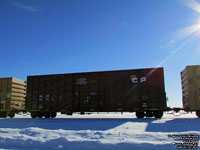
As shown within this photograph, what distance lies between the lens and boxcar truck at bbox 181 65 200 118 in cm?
1499

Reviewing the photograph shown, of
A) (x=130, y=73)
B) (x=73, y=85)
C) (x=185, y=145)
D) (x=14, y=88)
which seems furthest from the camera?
(x=14, y=88)

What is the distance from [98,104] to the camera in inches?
676

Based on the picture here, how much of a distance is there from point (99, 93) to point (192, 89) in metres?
8.37

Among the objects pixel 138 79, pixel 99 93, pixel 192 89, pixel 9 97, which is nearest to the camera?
pixel 192 89

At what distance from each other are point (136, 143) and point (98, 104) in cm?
1148

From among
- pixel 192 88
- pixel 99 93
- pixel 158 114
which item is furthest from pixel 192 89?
pixel 99 93

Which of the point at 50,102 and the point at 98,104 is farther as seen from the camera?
the point at 50,102

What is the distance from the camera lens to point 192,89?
15.3m

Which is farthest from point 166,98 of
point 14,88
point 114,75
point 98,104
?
point 14,88

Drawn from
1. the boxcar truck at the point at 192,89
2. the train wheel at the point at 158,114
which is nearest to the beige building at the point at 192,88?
the boxcar truck at the point at 192,89

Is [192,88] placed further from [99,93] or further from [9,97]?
[9,97]

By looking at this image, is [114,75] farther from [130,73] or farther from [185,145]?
[185,145]

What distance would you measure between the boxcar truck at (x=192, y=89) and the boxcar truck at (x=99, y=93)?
206 cm

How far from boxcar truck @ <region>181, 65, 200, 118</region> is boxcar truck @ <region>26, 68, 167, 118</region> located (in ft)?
6.75
